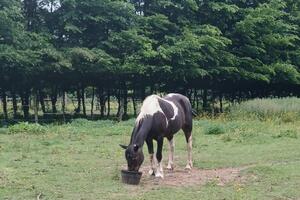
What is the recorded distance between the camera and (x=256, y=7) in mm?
28422

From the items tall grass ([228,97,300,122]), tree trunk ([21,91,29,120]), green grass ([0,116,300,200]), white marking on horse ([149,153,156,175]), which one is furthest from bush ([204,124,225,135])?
tree trunk ([21,91,29,120])

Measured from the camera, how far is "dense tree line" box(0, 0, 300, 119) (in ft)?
71.1

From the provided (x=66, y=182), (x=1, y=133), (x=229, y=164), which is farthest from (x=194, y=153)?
(x=1, y=133)

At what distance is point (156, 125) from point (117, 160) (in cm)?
256

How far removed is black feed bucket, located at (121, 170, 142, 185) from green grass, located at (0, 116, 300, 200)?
0.15 m

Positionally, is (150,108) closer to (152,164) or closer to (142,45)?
(152,164)

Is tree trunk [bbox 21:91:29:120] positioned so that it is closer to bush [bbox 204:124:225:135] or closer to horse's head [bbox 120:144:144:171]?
bush [bbox 204:124:225:135]

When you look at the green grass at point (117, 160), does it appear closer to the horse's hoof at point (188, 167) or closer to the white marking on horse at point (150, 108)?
the horse's hoof at point (188, 167)

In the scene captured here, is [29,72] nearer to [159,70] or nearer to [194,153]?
[159,70]

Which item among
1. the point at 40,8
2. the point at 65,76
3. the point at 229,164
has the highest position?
the point at 40,8

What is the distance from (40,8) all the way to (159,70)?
6442 millimetres

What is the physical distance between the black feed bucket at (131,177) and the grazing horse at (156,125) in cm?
9

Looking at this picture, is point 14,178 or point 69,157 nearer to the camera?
point 14,178

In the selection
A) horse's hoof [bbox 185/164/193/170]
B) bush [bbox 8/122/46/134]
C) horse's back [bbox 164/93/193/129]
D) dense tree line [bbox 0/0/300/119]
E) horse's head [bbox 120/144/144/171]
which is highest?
dense tree line [bbox 0/0/300/119]
